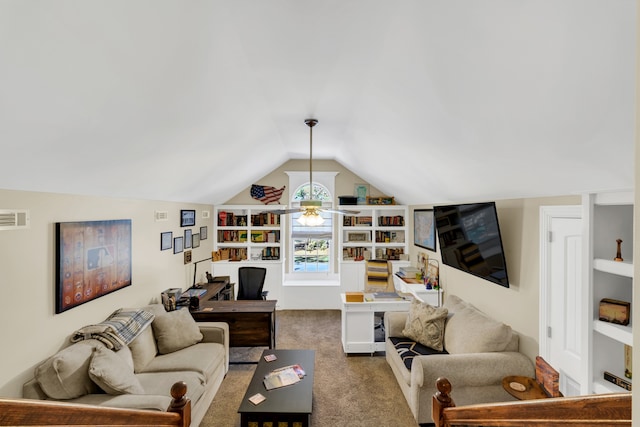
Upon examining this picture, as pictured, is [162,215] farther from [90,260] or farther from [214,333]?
[214,333]

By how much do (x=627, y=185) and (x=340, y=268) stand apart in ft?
16.3

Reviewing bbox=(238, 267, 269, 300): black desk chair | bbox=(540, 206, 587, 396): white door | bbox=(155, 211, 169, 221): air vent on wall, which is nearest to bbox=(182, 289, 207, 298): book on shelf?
bbox=(238, 267, 269, 300): black desk chair

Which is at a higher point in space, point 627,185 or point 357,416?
point 627,185

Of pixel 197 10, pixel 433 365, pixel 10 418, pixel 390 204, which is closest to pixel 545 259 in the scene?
pixel 433 365

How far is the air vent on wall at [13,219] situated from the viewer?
2061mm

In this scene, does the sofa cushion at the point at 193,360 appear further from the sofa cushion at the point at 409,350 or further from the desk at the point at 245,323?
the sofa cushion at the point at 409,350

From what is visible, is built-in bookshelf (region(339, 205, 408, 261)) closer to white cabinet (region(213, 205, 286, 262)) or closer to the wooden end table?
white cabinet (region(213, 205, 286, 262))

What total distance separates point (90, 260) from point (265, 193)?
150 inches

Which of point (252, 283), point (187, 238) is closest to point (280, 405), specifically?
point (252, 283)

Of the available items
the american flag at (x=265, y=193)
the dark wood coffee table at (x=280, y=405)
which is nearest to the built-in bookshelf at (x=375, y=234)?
the american flag at (x=265, y=193)

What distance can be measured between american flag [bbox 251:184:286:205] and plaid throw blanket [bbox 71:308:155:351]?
3458 millimetres

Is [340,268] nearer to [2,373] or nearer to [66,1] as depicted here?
[2,373]

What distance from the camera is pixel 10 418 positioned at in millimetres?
783

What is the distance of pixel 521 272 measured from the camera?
2.92 metres
